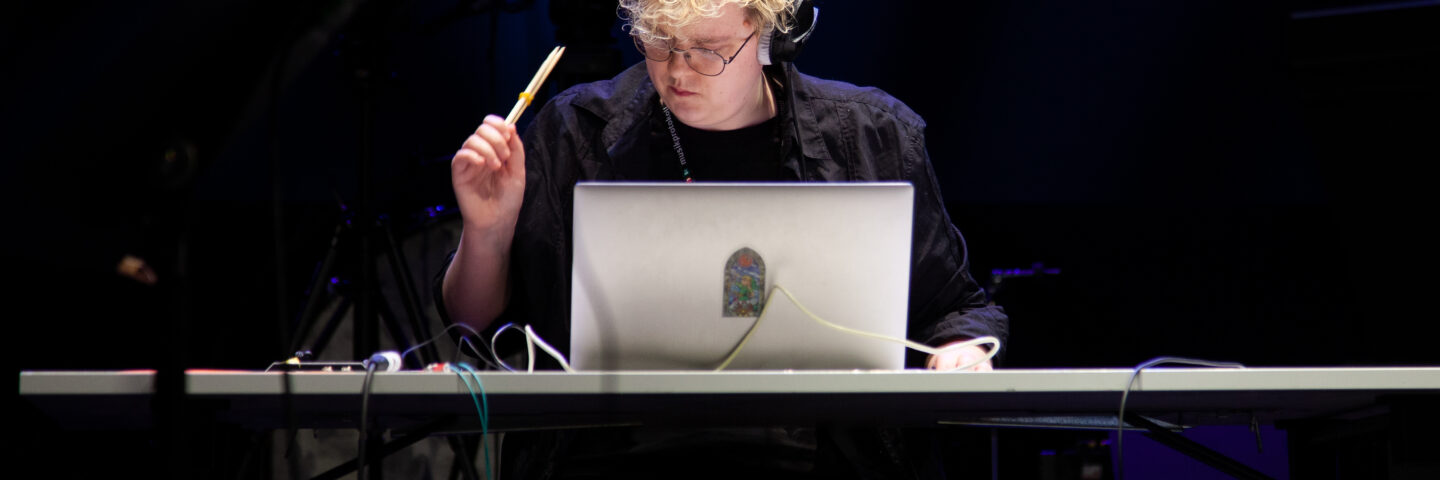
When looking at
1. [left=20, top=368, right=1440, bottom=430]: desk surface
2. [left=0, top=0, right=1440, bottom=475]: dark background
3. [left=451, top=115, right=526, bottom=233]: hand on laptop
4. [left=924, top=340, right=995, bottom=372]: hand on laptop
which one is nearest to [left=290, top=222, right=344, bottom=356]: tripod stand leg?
[left=0, top=0, right=1440, bottom=475]: dark background

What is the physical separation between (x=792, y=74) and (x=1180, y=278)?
5.55 ft

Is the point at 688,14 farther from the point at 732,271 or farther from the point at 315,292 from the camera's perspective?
the point at 315,292

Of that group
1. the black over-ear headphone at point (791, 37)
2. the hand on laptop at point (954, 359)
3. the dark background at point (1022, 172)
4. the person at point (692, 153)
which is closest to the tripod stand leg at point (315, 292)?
the dark background at point (1022, 172)

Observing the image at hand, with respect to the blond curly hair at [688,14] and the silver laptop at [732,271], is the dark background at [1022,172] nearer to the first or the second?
the blond curly hair at [688,14]

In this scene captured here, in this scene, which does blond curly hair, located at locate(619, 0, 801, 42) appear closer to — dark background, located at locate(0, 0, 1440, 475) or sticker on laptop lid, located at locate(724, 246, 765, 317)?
sticker on laptop lid, located at locate(724, 246, 765, 317)

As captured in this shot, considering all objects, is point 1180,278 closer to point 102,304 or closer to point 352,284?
point 352,284

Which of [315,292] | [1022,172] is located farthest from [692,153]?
[1022,172]

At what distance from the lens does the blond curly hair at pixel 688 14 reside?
163 centimetres

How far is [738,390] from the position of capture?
999 mm

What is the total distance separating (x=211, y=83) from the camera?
61 centimetres

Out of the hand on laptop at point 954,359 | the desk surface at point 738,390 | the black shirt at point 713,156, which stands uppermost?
the black shirt at point 713,156

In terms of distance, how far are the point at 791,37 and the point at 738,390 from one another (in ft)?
2.67

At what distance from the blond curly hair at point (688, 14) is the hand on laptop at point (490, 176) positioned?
0.29 meters

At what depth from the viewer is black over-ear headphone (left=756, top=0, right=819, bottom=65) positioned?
1.67m
